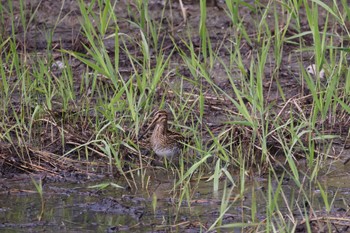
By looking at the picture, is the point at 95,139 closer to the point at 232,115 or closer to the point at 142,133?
the point at 142,133

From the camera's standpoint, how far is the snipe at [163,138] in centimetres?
695

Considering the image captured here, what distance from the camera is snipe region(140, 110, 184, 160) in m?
6.95

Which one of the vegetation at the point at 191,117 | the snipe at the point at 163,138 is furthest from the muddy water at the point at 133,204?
the snipe at the point at 163,138

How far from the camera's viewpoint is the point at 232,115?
7.50 meters

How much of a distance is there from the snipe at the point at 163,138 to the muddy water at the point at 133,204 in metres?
0.15

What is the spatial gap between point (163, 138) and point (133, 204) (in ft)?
2.69

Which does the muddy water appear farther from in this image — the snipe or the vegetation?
the snipe

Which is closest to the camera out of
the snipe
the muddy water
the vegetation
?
the muddy water

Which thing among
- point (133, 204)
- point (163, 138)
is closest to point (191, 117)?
point (163, 138)

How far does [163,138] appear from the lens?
22.8 feet

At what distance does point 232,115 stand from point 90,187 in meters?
1.41

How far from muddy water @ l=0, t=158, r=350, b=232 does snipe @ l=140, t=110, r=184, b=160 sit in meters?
0.15

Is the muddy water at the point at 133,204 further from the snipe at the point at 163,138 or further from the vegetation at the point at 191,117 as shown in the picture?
the snipe at the point at 163,138

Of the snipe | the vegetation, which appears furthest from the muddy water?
the snipe
